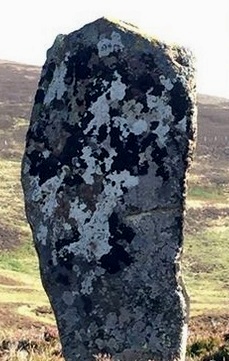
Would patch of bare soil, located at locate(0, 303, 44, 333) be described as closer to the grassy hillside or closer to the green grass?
the grassy hillside

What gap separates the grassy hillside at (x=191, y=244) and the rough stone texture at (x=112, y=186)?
267 inches

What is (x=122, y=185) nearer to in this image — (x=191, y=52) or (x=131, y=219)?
(x=131, y=219)

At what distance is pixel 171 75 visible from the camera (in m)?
11.0

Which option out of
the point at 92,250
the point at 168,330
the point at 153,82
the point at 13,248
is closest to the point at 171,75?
the point at 153,82

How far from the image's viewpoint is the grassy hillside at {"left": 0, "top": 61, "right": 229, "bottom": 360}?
2856 cm

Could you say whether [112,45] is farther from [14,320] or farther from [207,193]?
[207,193]

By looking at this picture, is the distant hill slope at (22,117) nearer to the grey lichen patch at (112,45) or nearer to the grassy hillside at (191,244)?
the grassy hillside at (191,244)

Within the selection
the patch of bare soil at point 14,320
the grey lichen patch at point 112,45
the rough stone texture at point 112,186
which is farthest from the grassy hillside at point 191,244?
the grey lichen patch at point 112,45

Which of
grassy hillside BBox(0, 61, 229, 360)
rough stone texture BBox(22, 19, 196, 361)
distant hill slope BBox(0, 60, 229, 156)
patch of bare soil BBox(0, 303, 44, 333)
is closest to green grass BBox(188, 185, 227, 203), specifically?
grassy hillside BBox(0, 61, 229, 360)

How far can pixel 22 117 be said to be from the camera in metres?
83.1

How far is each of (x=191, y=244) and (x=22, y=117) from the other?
137 ft

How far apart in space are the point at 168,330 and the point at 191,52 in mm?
3310

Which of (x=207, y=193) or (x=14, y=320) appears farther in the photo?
(x=207, y=193)

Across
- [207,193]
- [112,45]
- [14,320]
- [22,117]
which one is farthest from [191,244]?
[22,117]
